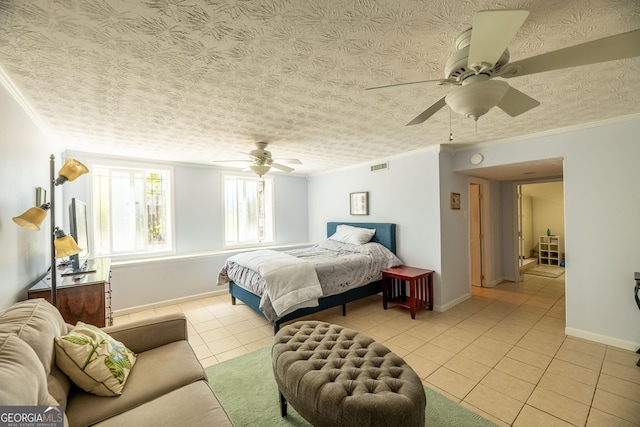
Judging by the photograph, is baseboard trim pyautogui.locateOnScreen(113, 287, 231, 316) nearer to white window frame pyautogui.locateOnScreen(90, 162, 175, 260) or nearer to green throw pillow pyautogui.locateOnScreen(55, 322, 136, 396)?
white window frame pyautogui.locateOnScreen(90, 162, 175, 260)

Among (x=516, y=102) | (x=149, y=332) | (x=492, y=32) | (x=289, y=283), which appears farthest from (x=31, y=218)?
(x=516, y=102)

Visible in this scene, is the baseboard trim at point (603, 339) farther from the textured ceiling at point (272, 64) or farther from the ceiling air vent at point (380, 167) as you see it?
the ceiling air vent at point (380, 167)

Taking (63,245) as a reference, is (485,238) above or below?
below

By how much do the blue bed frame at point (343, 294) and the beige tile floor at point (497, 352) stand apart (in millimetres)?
218

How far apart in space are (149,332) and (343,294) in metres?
2.31

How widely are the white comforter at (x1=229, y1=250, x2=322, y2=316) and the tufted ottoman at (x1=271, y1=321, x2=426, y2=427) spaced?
38.4 inches

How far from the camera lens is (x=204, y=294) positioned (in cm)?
452

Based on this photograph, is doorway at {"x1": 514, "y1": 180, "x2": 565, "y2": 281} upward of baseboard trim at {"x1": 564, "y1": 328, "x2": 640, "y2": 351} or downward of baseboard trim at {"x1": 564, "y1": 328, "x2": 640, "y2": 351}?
upward

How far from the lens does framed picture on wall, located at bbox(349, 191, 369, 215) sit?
475cm

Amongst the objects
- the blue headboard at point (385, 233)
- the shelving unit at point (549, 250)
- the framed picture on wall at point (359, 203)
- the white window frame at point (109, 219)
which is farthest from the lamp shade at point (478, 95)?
the shelving unit at point (549, 250)

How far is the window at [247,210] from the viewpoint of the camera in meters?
5.19

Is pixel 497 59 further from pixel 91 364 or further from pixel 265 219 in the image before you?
pixel 265 219

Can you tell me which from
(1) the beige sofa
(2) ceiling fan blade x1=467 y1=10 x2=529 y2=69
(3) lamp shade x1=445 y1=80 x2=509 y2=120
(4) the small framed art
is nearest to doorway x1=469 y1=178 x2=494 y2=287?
(4) the small framed art

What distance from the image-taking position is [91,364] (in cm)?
134
